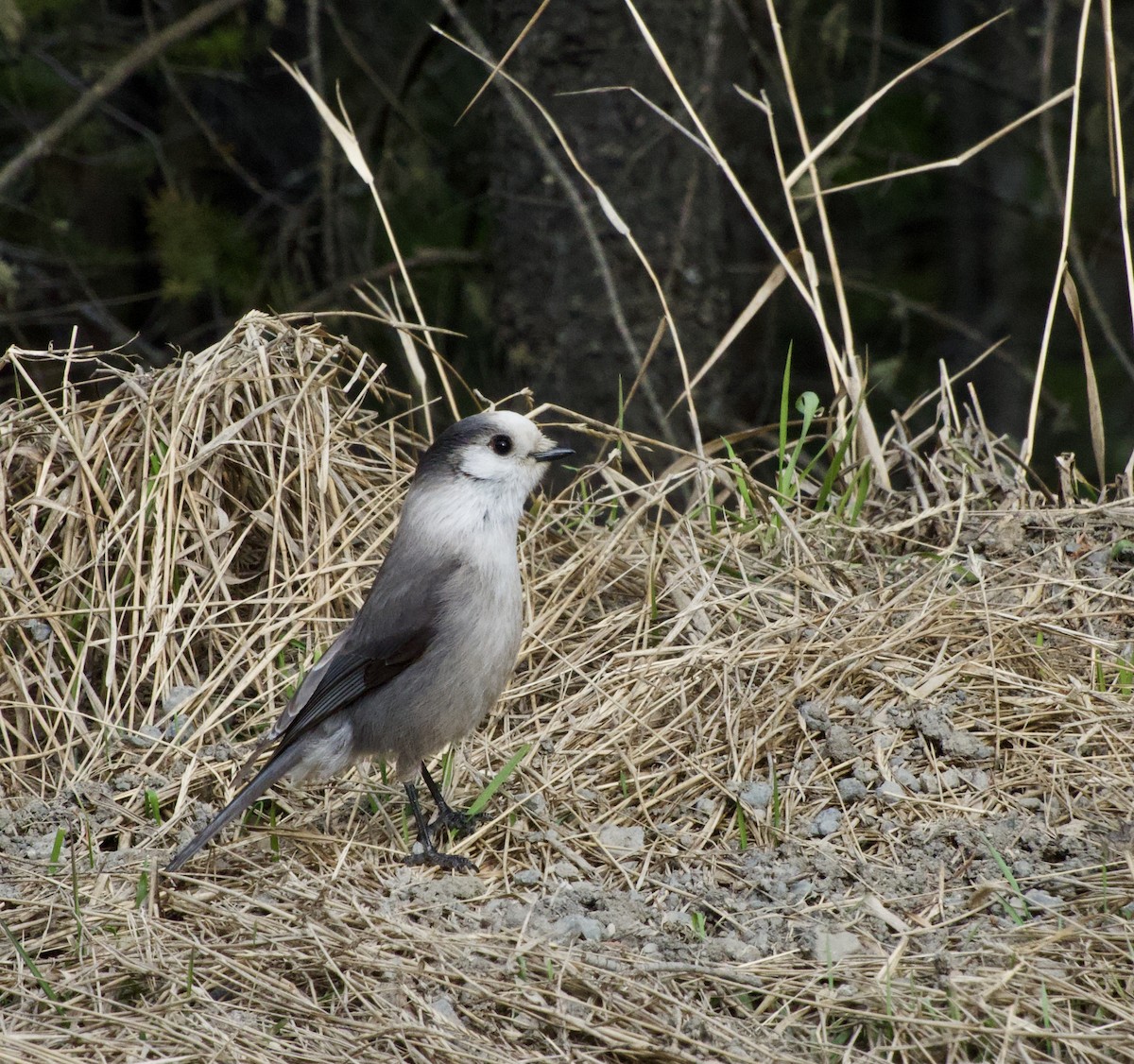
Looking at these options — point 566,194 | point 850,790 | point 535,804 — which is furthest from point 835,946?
point 566,194

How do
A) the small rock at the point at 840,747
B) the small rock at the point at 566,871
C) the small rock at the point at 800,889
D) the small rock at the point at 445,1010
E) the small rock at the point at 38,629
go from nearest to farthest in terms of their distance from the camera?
the small rock at the point at 445,1010, the small rock at the point at 800,889, the small rock at the point at 566,871, the small rock at the point at 840,747, the small rock at the point at 38,629

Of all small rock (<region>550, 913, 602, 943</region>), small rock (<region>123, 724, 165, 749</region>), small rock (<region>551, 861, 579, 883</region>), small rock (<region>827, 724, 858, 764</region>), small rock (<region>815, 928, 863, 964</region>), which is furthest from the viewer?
small rock (<region>123, 724, 165, 749</region>)

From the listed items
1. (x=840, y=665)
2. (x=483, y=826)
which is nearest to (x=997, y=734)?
(x=840, y=665)

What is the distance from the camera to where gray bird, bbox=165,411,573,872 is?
109 inches

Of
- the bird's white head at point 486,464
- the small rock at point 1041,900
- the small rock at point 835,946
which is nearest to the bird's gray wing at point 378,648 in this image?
the bird's white head at point 486,464

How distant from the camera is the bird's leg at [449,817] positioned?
2.76 meters

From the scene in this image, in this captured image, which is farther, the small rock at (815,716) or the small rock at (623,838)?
the small rock at (815,716)

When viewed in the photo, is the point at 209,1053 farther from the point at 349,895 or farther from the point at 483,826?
the point at 483,826

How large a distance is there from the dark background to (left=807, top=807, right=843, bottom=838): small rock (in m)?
1.48

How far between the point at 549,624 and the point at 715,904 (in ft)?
3.41

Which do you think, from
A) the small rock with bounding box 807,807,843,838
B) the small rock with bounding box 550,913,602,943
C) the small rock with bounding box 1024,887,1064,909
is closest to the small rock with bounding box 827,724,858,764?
the small rock with bounding box 807,807,843,838

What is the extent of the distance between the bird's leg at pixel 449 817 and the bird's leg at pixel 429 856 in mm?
40

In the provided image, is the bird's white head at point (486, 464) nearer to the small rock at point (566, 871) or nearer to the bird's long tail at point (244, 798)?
the bird's long tail at point (244, 798)

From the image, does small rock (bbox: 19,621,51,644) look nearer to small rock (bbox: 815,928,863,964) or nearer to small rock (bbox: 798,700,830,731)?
small rock (bbox: 798,700,830,731)
